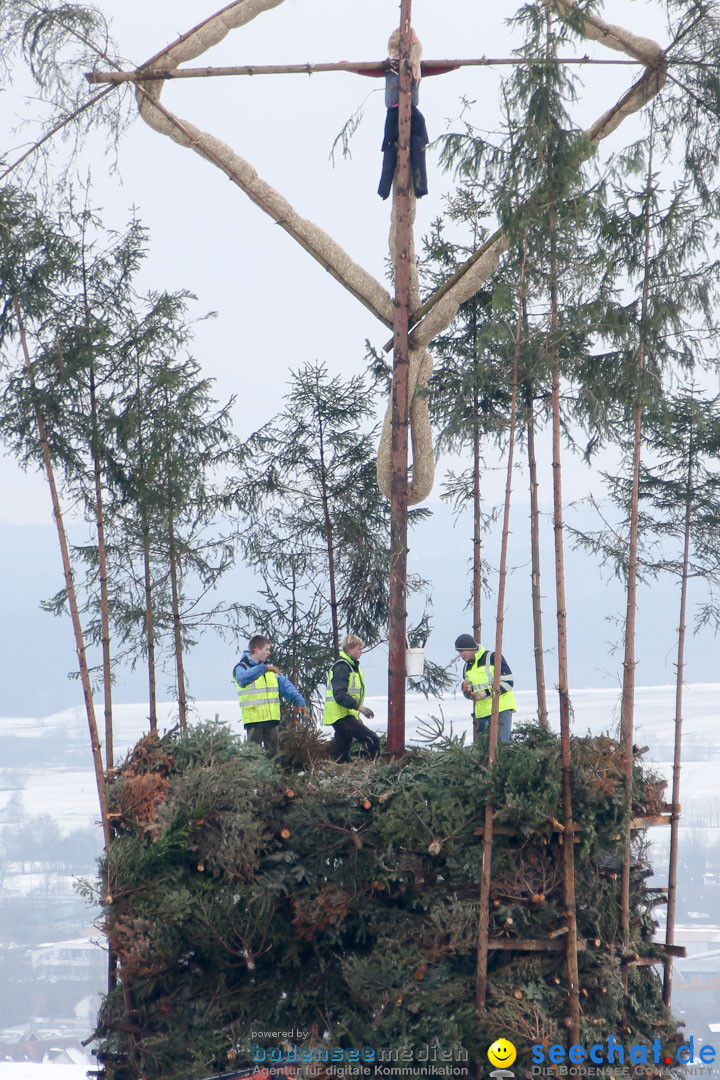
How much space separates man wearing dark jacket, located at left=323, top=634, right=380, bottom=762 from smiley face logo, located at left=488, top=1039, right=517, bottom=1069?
12.9ft

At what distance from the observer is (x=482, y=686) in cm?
1288

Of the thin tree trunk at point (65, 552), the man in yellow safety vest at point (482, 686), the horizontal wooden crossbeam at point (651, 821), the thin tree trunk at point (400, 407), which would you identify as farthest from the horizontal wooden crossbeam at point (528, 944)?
the thin tree trunk at point (65, 552)

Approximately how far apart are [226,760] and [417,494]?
4394mm

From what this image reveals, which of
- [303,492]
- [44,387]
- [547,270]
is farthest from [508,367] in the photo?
[303,492]

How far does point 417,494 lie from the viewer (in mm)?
14953

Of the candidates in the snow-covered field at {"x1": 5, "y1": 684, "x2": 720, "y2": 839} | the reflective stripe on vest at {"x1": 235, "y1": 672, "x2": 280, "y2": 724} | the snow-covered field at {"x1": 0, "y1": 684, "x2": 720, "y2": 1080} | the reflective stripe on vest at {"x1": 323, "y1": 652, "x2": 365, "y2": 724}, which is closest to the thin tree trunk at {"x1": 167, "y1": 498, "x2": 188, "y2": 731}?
the reflective stripe on vest at {"x1": 235, "y1": 672, "x2": 280, "y2": 724}

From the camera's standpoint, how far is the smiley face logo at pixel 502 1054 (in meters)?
11.1

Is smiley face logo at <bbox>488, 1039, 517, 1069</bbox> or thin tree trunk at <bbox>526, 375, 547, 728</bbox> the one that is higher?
thin tree trunk at <bbox>526, 375, 547, 728</bbox>

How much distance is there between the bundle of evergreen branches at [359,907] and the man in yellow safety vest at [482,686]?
0.53 m

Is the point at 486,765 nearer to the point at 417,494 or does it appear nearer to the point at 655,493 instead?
the point at 417,494

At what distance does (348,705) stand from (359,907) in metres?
2.28

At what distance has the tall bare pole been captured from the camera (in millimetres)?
14133

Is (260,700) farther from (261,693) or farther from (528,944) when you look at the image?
(528,944)

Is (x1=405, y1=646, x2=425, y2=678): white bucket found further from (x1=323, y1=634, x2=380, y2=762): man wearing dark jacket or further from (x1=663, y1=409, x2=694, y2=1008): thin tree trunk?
(x1=663, y1=409, x2=694, y2=1008): thin tree trunk
